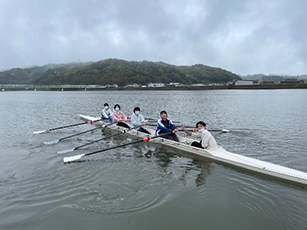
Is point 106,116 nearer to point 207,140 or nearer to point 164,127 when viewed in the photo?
point 164,127

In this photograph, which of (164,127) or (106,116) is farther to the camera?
(106,116)

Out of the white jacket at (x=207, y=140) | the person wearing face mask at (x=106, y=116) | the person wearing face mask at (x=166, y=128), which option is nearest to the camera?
the white jacket at (x=207, y=140)

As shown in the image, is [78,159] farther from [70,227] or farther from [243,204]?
[243,204]

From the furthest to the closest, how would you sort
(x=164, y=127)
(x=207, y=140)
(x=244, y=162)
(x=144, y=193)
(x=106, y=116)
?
(x=106, y=116) < (x=164, y=127) < (x=207, y=140) < (x=244, y=162) < (x=144, y=193)

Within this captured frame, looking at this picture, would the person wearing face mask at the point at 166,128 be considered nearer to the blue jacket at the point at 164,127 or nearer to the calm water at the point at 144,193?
the blue jacket at the point at 164,127

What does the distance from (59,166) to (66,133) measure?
822 centimetres

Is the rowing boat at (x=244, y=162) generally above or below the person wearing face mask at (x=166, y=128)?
below

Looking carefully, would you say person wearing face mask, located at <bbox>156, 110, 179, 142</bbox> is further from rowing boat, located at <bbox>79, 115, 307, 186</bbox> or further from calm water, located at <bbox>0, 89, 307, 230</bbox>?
calm water, located at <bbox>0, 89, 307, 230</bbox>

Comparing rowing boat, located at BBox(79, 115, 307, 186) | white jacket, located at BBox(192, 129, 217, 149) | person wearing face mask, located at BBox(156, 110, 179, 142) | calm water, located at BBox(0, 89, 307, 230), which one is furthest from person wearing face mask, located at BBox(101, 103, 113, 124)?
white jacket, located at BBox(192, 129, 217, 149)

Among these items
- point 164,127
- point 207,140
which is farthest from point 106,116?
point 207,140

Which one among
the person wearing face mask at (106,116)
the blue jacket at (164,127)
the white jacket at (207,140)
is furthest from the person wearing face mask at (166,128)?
the person wearing face mask at (106,116)

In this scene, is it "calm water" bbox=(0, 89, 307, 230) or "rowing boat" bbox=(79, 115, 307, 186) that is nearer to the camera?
"calm water" bbox=(0, 89, 307, 230)

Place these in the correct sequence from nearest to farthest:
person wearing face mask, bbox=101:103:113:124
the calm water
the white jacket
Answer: the calm water → the white jacket → person wearing face mask, bbox=101:103:113:124

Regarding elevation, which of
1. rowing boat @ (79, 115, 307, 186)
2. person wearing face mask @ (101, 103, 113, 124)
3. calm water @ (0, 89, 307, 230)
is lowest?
calm water @ (0, 89, 307, 230)
